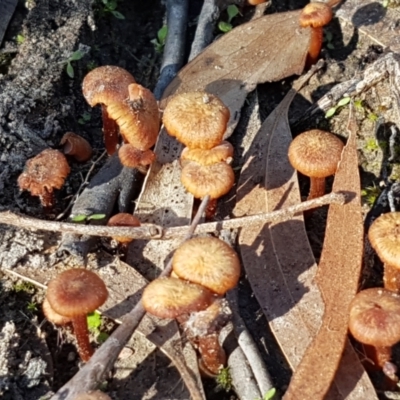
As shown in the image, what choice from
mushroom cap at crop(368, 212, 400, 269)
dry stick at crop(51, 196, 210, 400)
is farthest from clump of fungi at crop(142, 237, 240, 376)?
mushroom cap at crop(368, 212, 400, 269)

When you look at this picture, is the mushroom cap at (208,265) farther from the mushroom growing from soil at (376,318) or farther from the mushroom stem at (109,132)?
the mushroom stem at (109,132)

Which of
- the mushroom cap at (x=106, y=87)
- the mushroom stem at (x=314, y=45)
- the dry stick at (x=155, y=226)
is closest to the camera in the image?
the dry stick at (x=155, y=226)

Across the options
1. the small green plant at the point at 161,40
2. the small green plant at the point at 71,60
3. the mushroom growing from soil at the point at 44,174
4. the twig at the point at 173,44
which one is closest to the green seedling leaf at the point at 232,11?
the twig at the point at 173,44

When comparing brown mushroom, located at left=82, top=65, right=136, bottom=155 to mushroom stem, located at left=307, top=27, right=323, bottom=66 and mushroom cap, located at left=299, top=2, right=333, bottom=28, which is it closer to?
mushroom cap, located at left=299, top=2, right=333, bottom=28

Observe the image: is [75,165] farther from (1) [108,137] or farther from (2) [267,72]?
(2) [267,72]

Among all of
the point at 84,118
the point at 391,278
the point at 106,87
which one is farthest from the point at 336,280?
the point at 84,118
